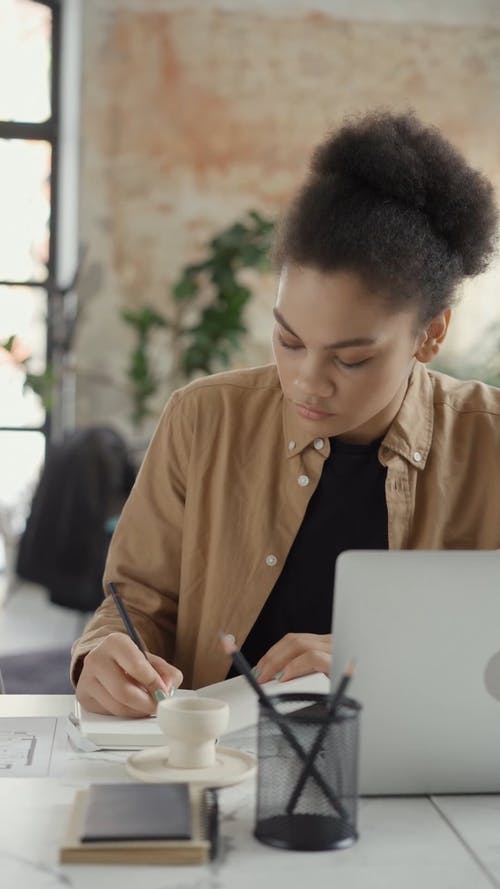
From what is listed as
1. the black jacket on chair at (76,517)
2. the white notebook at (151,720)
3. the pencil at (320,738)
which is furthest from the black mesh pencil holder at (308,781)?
the black jacket on chair at (76,517)

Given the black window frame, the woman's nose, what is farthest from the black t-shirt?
the black window frame

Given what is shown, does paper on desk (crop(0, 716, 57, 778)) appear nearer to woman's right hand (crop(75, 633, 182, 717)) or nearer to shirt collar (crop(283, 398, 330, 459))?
woman's right hand (crop(75, 633, 182, 717))

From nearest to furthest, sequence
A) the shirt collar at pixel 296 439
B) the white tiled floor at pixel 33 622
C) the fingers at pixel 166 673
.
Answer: the fingers at pixel 166 673
the shirt collar at pixel 296 439
the white tiled floor at pixel 33 622

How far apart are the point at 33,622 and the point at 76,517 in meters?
1.10

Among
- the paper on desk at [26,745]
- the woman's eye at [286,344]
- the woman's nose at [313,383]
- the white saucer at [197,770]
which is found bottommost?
the paper on desk at [26,745]

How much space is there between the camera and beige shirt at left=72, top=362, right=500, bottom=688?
69.2 inches

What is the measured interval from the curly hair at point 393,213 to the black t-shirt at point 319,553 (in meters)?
0.31

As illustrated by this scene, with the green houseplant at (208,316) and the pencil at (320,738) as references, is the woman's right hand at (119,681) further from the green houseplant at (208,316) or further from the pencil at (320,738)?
the green houseplant at (208,316)

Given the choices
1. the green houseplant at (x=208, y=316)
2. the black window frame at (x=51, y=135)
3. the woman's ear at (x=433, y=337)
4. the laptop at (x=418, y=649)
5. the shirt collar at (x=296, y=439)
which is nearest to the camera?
the laptop at (x=418, y=649)

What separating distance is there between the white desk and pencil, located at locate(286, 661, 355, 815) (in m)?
0.05

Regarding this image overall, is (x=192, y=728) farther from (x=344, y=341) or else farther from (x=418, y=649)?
(x=344, y=341)

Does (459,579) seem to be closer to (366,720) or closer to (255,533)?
(366,720)

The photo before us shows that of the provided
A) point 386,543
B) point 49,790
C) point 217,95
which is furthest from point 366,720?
point 217,95

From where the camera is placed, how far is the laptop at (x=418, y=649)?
3.71 feet
